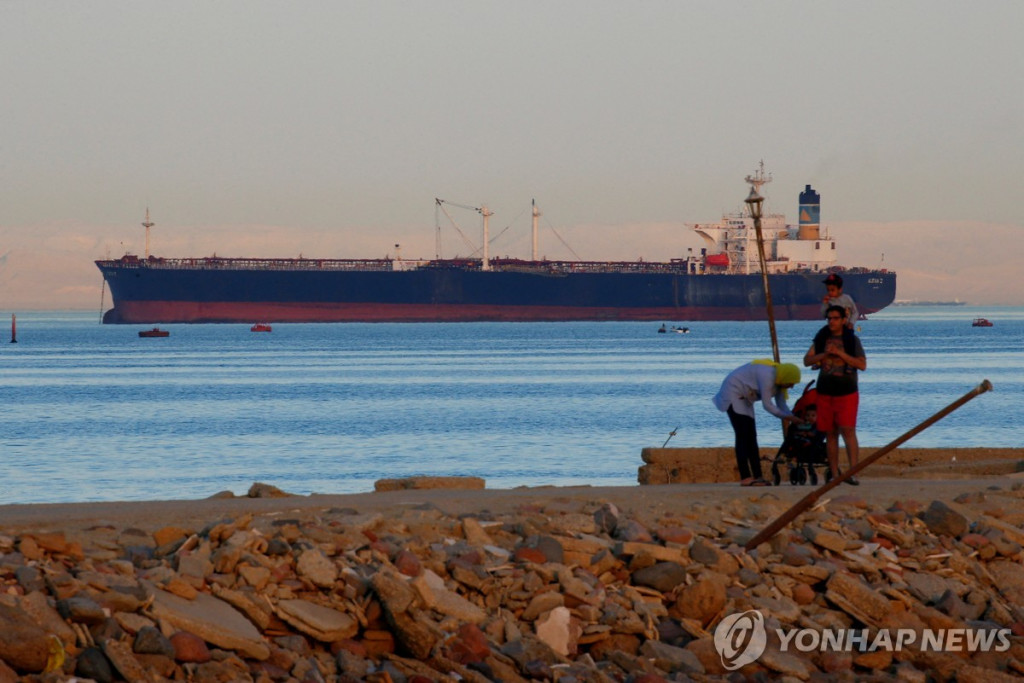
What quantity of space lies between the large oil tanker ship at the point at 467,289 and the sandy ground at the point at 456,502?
81505 millimetres

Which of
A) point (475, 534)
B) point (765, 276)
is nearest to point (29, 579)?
point (475, 534)

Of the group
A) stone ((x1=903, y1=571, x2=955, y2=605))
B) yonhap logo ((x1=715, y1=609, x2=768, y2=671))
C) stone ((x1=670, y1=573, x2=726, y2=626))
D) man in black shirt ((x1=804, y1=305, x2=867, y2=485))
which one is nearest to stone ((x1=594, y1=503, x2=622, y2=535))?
stone ((x1=670, y1=573, x2=726, y2=626))

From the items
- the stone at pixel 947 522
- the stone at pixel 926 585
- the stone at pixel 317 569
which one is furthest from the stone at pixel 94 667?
the stone at pixel 947 522

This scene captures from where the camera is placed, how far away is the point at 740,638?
250 inches

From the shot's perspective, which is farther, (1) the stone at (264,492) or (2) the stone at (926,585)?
(1) the stone at (264,492)

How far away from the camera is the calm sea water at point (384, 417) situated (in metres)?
20.5

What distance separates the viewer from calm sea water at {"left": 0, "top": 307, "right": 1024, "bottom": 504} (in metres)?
20.5

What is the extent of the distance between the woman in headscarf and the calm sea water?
28.9 ft

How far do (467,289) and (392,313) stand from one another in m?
5.34

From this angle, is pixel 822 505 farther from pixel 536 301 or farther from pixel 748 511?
pixel 536 301

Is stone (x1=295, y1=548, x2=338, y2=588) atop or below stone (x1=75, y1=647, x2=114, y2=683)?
atop

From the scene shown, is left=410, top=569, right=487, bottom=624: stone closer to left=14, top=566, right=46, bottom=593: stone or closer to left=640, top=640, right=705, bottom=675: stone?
left=640, top=640, right=705, bottom=675: stone

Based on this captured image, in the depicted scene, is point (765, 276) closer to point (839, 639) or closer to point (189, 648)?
point (839, 639)

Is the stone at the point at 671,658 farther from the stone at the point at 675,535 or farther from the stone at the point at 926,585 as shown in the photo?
the stone at the point at 926,585
